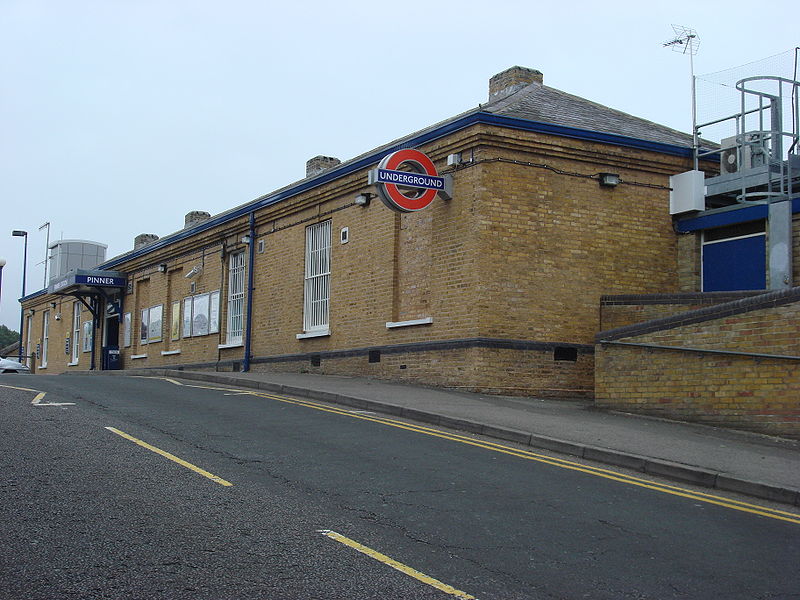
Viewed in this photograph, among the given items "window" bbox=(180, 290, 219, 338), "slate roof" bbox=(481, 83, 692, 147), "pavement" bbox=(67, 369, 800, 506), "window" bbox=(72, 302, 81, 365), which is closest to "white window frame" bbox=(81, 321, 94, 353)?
"window" bbox=(72, 302, 81, 365)

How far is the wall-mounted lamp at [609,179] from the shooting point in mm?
18531

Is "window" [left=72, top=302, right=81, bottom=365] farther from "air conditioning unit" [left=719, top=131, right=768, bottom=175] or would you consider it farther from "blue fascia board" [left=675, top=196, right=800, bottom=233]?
"air conditioning unit" [left=719, top=131, right=768, bottom=175]

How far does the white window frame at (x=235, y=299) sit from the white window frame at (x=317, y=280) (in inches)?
166

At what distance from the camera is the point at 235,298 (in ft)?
89.1

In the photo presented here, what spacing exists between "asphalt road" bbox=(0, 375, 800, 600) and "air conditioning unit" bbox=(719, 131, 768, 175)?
1036cm

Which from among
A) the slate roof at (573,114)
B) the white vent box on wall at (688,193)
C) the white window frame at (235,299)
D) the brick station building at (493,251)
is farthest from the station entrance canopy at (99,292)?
the white vent box on wall at (688,193)

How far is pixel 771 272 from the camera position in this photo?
16984 millimetres

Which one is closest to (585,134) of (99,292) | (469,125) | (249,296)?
(469,125)

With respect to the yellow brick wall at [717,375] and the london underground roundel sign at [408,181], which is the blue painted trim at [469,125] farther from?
the yellow brick wall at [717,375]

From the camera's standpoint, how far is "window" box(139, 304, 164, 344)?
105 feet

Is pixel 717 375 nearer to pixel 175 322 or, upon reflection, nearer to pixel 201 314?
pixel 201 314

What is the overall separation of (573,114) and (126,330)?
2207 centimetres

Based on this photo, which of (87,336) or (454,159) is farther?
(87,336)

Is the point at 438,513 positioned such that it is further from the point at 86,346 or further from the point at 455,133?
the point at 86,346
